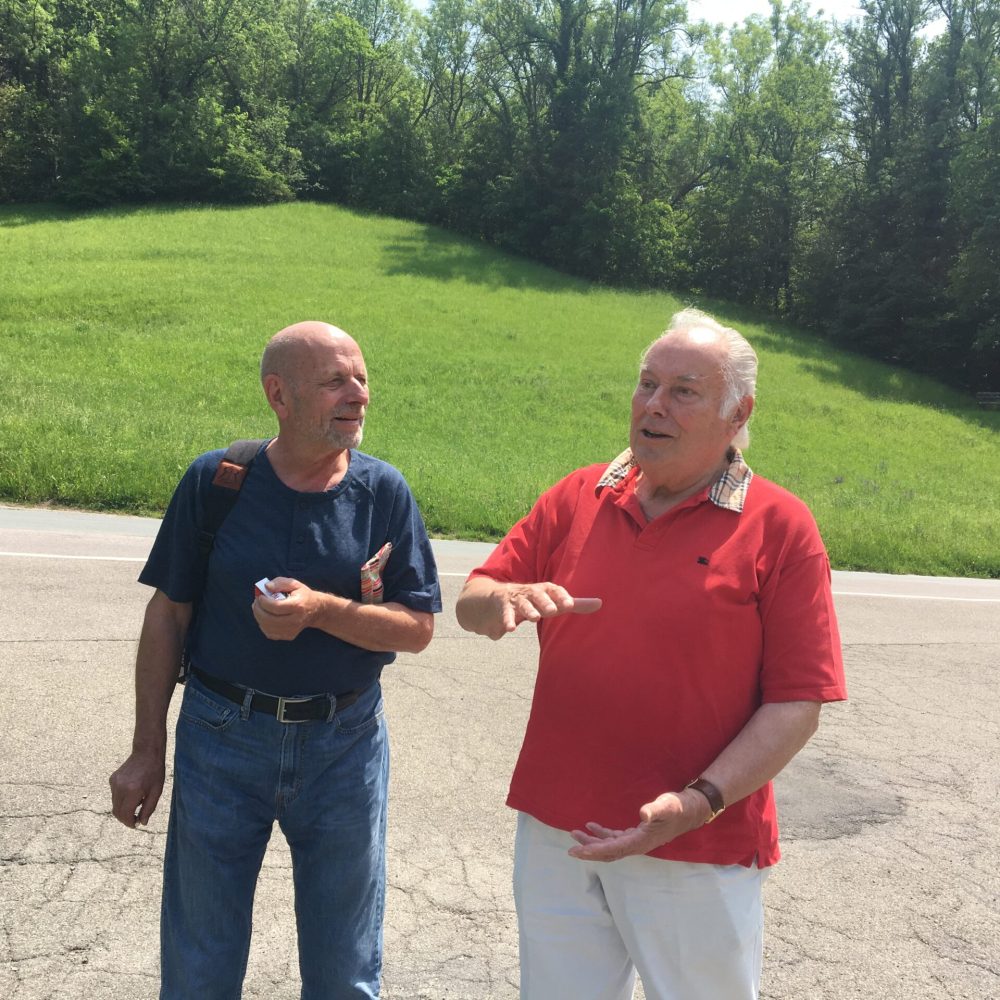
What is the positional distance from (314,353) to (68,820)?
2746 mm

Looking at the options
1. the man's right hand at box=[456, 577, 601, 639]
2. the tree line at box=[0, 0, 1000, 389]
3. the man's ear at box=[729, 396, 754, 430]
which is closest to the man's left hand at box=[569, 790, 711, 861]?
the man's right hand at box=[456, 577, 601, 639]

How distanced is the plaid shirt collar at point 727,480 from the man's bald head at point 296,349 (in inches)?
29.4

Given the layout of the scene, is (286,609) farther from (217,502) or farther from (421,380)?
(421,380)

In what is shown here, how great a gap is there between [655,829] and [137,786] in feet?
4.65

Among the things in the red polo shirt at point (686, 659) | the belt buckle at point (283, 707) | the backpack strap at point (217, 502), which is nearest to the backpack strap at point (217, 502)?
the backpack strap at point (217, 502)

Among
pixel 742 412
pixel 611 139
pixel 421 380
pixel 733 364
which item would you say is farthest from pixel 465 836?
pixel 611 139

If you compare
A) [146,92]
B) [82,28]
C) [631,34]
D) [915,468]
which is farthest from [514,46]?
[915,468]

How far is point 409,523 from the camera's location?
2.84 meters

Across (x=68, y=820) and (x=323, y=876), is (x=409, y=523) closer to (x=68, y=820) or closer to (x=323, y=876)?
(x=323, y=876)

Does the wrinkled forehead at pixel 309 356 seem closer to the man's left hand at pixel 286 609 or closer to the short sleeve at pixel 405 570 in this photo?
the short sleeve at pixel 405 570

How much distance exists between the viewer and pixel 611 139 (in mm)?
56969

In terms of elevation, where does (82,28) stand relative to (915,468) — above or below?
above

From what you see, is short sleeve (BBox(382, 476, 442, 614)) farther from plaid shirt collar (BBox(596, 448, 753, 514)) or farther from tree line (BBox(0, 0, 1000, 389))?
tree line (BBox(0, 0, 1000, 389))

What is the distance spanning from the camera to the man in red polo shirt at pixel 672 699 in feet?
7.71
